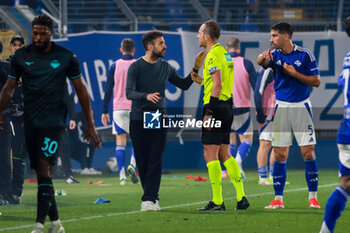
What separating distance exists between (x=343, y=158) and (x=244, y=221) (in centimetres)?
202

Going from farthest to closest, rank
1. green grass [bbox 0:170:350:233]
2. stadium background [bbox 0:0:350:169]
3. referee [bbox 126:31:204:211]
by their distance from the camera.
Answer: stadium background [bbox 0:0:350:169] → referee [bbox 126:31:204:211] → green grass [bbox 0:170:350:233]

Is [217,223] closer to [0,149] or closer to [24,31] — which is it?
[0,149]

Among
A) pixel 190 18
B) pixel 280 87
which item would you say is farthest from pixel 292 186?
pixel 190 18

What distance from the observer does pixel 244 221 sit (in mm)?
8008

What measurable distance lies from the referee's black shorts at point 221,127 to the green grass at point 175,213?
80 cm

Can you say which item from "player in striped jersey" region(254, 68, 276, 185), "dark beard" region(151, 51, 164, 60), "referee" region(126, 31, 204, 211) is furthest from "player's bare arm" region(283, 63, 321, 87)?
"player in striped jersey" region(254, 68, 276, 185)

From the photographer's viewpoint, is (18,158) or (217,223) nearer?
(217,223)

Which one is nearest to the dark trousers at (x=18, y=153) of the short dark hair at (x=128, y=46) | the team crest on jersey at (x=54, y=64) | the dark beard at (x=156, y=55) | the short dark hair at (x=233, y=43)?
the dark beard at (x=156, y=55)

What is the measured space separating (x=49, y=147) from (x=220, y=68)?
8.63ft

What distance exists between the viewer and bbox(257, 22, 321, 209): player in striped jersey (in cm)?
900

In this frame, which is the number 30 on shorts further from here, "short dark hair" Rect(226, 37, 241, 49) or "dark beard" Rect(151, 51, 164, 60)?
"short dark hair" Rect(226, 37, 241, 49)

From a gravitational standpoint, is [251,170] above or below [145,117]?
below

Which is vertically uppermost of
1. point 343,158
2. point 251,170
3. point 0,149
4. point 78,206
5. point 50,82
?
point 50,82

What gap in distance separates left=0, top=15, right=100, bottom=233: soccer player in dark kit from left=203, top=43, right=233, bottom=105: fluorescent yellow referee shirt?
229 cm
